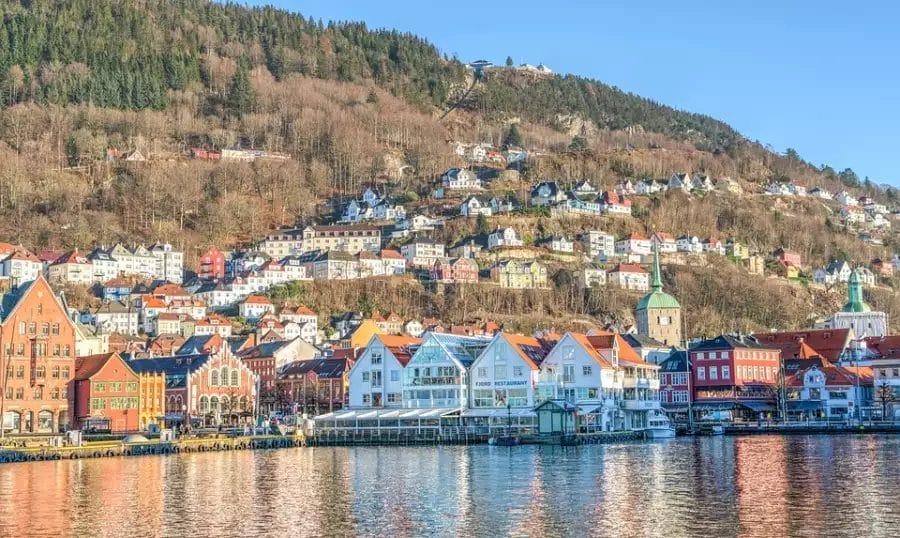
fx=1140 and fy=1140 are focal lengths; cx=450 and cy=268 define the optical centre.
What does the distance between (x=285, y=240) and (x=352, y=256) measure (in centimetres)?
1992

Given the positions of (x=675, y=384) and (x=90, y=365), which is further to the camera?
(x=675, y=384)

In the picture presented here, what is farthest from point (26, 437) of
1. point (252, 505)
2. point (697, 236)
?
point (697, 236)

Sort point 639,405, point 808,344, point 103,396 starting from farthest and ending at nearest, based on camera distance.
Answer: point 808,344 < point 103,396 < point 639,405

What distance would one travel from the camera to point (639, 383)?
92.8 meters

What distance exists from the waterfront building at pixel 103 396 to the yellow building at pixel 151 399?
74.7 inches

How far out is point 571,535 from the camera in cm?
3319

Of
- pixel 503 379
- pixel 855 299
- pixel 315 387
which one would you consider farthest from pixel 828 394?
pixel 315 387

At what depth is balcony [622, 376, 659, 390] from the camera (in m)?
90.6

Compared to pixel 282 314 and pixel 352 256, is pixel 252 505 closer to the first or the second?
pixel 282 314

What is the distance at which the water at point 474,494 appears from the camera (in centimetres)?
3544

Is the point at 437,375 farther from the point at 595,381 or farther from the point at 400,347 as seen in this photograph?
the point at 595,381

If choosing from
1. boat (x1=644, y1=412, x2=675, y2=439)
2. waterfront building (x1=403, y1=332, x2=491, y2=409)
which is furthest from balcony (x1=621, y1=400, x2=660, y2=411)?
waterfront building (x1=403, y1=332, x2=491, y2=409)

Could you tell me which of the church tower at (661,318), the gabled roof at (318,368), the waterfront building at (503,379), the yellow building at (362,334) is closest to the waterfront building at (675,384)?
the church tower at (661,318)

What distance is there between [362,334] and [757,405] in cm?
5027
